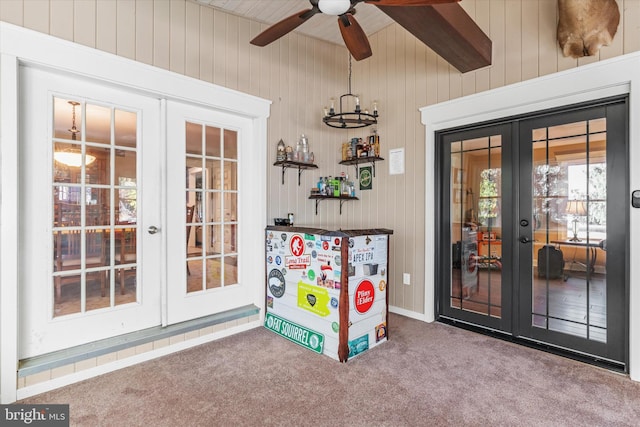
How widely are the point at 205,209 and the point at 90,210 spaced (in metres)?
0.85

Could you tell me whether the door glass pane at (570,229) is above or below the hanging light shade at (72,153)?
below

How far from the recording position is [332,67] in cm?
384

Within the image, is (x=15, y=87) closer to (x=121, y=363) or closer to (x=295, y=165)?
(x=121, y=363)

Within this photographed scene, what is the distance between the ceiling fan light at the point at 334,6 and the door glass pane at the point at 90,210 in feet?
5.48

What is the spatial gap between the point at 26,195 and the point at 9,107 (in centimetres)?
54

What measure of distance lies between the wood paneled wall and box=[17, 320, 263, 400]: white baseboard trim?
1.13 m

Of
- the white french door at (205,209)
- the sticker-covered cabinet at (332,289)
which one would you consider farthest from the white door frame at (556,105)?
the white french door at (205,209)

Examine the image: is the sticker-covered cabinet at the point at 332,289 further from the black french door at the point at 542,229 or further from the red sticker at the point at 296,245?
the black french door at the point at 542,229

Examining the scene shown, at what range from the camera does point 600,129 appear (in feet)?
7.96

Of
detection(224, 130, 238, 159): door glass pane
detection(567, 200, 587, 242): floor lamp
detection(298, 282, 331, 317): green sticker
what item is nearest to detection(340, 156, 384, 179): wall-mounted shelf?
detection(224, 130, 238, 159): door glass pane

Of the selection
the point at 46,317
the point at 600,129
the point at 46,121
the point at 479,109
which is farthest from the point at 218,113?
the point at 600,129

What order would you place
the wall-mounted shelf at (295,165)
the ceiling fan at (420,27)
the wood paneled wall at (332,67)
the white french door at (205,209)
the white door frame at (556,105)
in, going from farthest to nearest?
the wall-mounted shelf at (295,165) → the white french door at (205,209) → the wood paneled wall at (332,67) → the white door frame at (556,105) → the ceiling fan at (420,27)

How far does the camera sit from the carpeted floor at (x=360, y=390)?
6.00 feet

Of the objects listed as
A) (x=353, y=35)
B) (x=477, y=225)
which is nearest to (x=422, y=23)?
(x=353, y=35)
